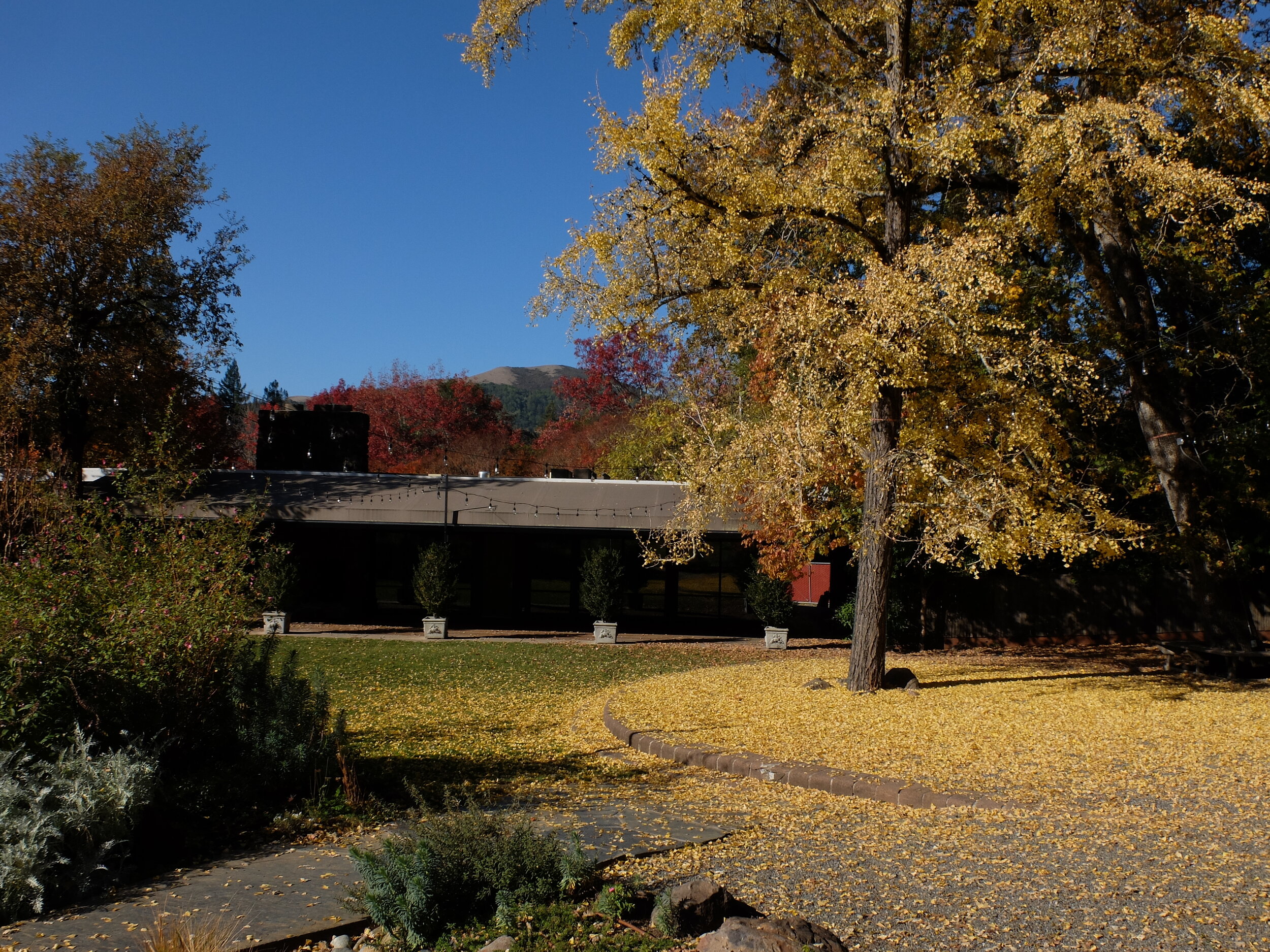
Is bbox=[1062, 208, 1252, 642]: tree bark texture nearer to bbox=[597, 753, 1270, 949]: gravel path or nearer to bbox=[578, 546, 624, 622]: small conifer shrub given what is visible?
bbox=[597, 753, 1270, 949]: gravel path

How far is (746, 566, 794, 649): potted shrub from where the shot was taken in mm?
17812

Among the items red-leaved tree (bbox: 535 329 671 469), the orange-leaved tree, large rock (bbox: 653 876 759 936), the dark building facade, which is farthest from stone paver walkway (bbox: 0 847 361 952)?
→ red-leaved tree (bbox: 535 329 671 469)

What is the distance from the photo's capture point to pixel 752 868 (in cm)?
463

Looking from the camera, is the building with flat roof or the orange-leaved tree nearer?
the orange-leaved tree

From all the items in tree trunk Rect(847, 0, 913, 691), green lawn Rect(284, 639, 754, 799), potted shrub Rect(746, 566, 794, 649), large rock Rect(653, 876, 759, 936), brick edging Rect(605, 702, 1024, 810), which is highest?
tree trunk Rect(847, 0, 913, 691)

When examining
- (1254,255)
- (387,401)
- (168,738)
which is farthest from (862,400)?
(387,401)

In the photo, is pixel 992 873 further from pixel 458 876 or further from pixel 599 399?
pixel 599 399

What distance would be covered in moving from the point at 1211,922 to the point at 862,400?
650 cm

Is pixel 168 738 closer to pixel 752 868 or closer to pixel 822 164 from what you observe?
pixel 752 868

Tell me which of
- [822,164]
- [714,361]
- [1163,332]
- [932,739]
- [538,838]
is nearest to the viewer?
[538,838]

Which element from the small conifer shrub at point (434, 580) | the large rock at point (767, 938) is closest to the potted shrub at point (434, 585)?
the small conifer shrub at point (434, 580)

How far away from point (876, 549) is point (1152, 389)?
4992 millimetres

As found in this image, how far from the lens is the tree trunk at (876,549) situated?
1085 cm

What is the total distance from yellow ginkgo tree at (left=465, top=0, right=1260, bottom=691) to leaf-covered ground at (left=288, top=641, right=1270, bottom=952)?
1.91 m
